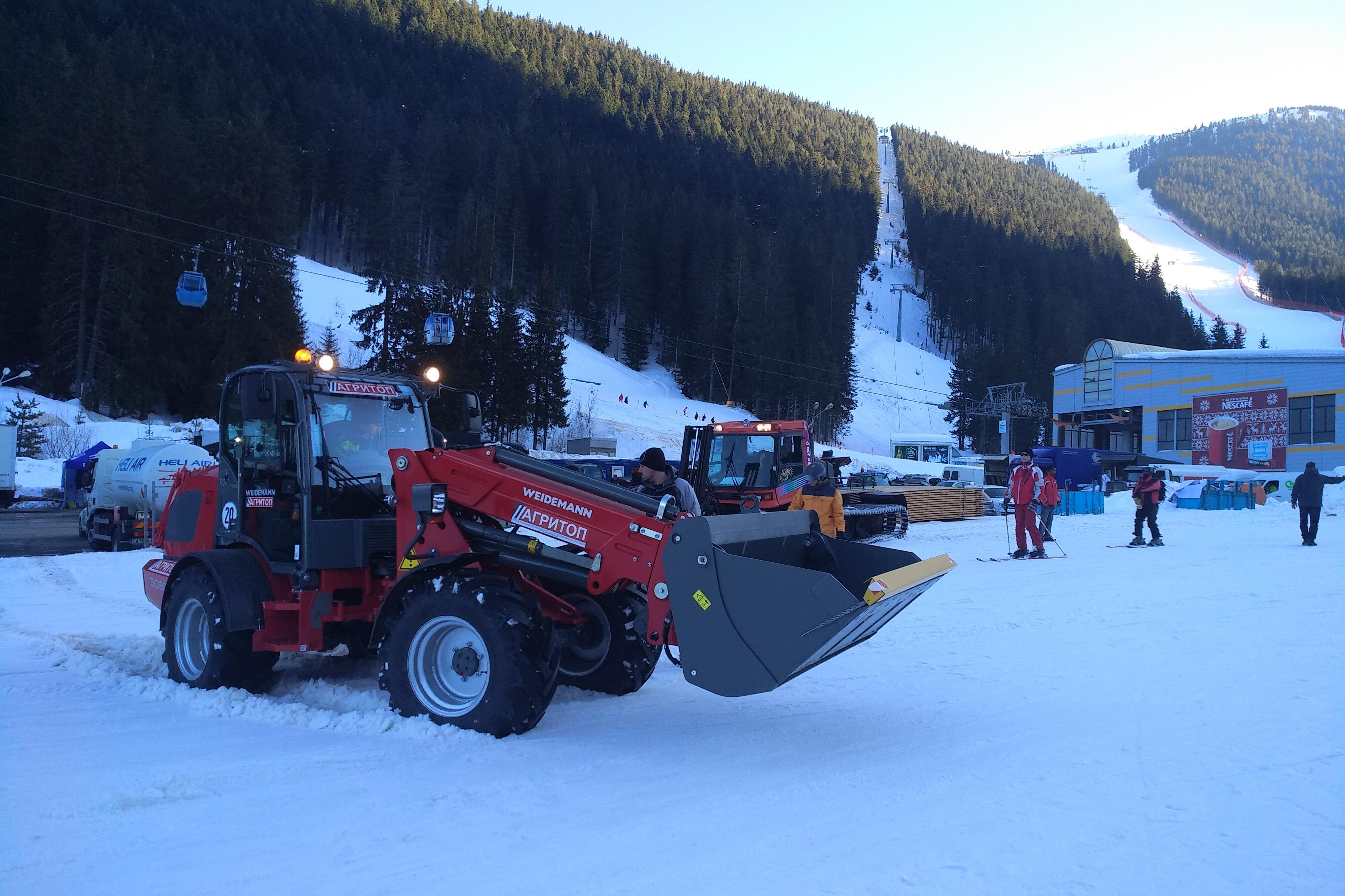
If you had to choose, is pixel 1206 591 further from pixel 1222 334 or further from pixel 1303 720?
pixel 1222 334

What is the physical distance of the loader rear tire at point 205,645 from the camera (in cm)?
589

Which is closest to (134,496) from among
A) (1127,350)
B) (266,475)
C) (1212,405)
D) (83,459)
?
(83,459)

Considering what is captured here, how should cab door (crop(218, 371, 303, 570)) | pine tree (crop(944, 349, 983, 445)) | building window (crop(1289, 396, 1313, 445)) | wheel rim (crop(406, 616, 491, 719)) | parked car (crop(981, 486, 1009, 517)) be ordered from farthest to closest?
pine tree (crop(944, 349, 983, 445)) → building window (crop(1289, 396, 1313, 445)) → parked car (crop(981, 486, 1009, 517)) → cab door (crop(218, 371, 303, 570)) → wheel rim (crop(406, 616, 491, 719))

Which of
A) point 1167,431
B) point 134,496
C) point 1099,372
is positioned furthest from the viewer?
point 1099,372

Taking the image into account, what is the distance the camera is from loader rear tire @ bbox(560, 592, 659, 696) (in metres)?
6.08

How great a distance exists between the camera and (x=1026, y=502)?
48.2 feet

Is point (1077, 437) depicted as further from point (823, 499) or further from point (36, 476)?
point (36, 476)

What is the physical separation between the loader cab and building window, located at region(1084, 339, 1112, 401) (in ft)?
173

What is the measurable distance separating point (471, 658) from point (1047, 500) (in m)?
13.1

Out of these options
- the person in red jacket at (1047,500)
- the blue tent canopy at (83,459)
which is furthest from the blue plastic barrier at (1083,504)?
the blue tent canopy at (83,459)

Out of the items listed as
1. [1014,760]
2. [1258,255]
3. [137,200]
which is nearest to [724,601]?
[1014,760]

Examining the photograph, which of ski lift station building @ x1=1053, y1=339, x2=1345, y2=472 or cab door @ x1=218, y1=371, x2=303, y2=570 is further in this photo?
ski lift station building @ x1=1053, y1=339, x2=1345, y2=472

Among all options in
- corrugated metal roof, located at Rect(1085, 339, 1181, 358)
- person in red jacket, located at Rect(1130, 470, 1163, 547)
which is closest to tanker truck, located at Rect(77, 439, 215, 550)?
person in red jacket, located at Rect(1130, 470, 1163, 547)

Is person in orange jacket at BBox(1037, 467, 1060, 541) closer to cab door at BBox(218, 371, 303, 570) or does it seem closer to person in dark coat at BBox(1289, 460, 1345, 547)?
person in dark coat at BBox(1289, 460, 1345, 547)
